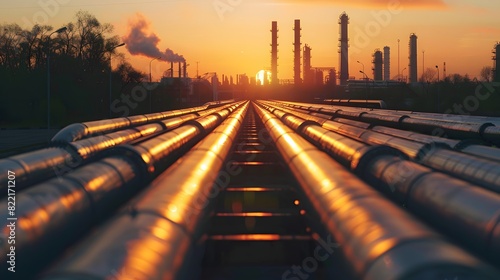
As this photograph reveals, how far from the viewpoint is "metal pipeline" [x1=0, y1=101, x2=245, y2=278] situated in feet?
23.7

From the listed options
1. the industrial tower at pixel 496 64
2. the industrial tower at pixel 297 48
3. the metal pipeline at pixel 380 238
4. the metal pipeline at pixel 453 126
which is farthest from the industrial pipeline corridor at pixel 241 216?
the industrial tower at pixel 297 48

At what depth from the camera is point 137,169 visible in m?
12.9

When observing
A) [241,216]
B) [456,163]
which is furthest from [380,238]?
[456,163]

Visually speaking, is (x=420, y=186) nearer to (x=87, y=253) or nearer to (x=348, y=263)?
(x=348, y=263)

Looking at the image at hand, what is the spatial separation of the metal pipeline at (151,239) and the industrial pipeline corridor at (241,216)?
0.07ft

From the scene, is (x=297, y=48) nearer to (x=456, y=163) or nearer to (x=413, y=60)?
(x=413, y=60)

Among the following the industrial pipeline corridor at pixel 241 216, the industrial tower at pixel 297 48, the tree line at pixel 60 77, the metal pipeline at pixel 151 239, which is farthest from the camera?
the industrial tower at pixel 297 48

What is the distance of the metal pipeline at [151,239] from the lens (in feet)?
17.7

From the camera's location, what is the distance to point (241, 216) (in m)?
12.8

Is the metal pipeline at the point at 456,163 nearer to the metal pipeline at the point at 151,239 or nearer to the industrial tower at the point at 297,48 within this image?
the metal pipeline at the point at 151,239

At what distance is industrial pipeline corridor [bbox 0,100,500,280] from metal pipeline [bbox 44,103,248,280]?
21mm

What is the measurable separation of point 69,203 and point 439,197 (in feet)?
18.4

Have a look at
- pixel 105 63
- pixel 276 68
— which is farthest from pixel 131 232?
pixel 276 68

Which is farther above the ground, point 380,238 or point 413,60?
point 413,60
